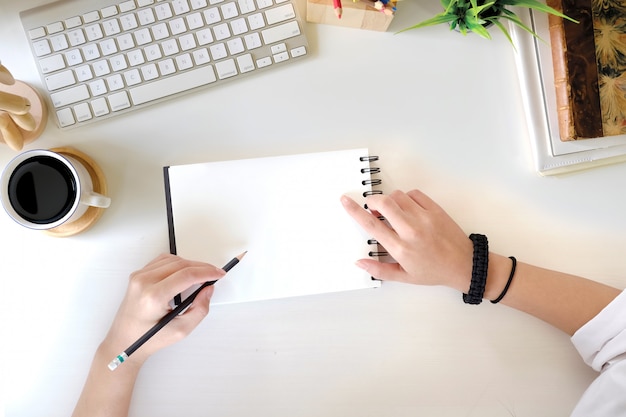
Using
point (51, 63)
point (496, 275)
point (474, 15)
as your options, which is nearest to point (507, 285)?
point (496, 275)

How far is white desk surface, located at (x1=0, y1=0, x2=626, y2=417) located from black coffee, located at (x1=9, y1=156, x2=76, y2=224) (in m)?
0.07

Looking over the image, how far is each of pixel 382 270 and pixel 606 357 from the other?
30 cm

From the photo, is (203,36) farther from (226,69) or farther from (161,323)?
(161,323)

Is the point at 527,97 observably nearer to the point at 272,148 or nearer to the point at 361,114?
the point at 361,114

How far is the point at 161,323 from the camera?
543 mm

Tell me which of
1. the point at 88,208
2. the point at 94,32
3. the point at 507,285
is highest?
the point at 94,32

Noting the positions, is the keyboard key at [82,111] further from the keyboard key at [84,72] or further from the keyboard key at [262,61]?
the keyboard key at [262,61]

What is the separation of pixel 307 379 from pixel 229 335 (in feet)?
0.39

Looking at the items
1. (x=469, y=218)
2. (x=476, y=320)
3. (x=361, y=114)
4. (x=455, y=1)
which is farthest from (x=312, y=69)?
(x=476, y=320)

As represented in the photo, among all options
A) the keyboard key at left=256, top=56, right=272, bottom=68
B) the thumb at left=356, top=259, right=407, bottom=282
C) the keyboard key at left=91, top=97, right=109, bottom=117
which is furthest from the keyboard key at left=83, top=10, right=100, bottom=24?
the thumb at left=356, top=259, right=407, bottom=282

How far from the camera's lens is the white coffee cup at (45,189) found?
0.54 m

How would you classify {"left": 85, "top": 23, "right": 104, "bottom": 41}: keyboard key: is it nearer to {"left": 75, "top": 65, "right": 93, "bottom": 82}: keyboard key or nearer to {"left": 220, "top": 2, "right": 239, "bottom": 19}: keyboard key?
{"left": 75, "top": 65, "right": 93, "bottom": 82}: keyboard key

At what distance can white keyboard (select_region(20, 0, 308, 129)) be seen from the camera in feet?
1.97

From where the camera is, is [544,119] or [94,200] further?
[544,119]
